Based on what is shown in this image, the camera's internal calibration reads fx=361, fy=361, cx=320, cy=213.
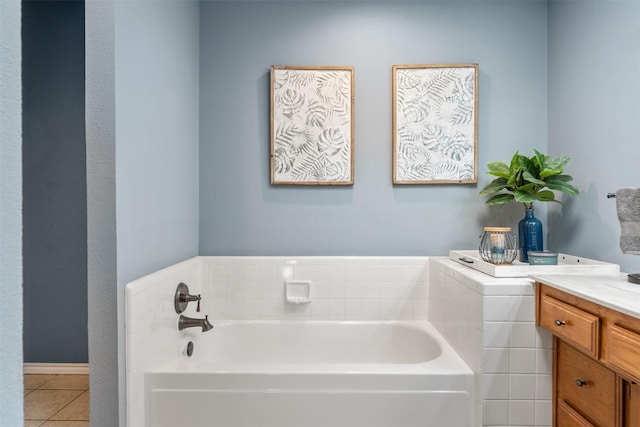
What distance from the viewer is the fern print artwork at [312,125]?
2.23 metres

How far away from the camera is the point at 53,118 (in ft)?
8.18

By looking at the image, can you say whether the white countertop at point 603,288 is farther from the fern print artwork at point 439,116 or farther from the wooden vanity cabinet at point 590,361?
the fern print artwork at point 439,116

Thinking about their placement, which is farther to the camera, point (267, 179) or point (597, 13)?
point (267, 179)

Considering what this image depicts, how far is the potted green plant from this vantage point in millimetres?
1837

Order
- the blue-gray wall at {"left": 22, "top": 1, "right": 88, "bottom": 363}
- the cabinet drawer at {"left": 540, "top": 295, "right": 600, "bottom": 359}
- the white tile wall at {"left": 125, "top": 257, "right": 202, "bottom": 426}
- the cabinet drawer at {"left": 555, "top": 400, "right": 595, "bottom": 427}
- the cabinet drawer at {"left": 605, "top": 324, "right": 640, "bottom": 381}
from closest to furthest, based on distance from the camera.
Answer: the cabinet drawer at {"left": 605, "top": 324, "right": 640, "bottom": 381} < the cabinet drawer at {"left": 540, "top": 295, "right": 600, "bottom": 359} < the cabinet drawer at {"left": 555, "top": 400, "right": 595, "bottom": 427} < the white tile wall at {"left": 125, "top": 257, "right": 202, "bottom": 426} < the blue-gray wall at {"left": 22, "top": 1, "right": 88, "bottom": 363}

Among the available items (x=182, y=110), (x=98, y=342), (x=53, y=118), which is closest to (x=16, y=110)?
(x=98, y=342)

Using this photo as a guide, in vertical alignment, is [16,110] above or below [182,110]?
below

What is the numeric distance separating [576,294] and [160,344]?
5.55 feet

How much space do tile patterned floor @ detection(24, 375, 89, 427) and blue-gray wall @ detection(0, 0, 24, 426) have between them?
187 centimetres

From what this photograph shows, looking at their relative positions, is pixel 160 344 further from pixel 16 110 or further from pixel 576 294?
pixel 576 294

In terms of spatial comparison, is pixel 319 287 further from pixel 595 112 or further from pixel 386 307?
pixel 595 112

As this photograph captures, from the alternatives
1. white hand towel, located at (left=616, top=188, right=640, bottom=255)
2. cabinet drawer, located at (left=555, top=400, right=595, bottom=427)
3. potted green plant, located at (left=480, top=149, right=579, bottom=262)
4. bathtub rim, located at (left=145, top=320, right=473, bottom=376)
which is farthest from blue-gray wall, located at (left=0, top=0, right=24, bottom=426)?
potted green plant, located at (left=480, top=149, right=579, bottom=262)

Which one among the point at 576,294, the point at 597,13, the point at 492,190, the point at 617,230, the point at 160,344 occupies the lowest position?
the point at 160,344

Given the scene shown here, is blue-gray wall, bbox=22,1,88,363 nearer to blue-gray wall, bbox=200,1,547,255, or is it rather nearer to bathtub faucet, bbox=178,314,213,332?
blue-gray wall, bbox=200,1,547,255
